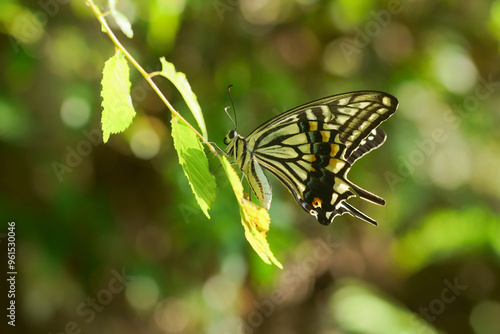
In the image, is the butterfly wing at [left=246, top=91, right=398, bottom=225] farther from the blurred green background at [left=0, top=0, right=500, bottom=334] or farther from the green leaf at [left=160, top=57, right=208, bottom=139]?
the blurred green background at [left=0, top=0, right=500, bottom=334]

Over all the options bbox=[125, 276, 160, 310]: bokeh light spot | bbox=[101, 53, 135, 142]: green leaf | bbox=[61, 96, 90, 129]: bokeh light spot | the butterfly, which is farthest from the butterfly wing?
bbox=[125, 276, 160, 310]: bokeh light spot

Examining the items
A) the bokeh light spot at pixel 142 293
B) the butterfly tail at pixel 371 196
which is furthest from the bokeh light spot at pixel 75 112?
the butterfly tail at pixel 371 196

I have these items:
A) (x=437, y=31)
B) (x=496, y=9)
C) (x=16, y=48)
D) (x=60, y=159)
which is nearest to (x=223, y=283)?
(x=60, y=159)

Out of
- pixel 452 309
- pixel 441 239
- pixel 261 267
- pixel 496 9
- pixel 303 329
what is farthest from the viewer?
pixel 452 309

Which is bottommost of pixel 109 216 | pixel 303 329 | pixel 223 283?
pixel 303 329

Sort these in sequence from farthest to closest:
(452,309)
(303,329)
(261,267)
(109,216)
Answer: (452,309), (303,329), (109,216), (261,267)

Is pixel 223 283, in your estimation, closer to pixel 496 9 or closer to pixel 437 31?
pixel 437 31

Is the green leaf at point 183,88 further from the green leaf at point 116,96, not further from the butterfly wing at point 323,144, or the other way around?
the butterfly wing at point 323,144
